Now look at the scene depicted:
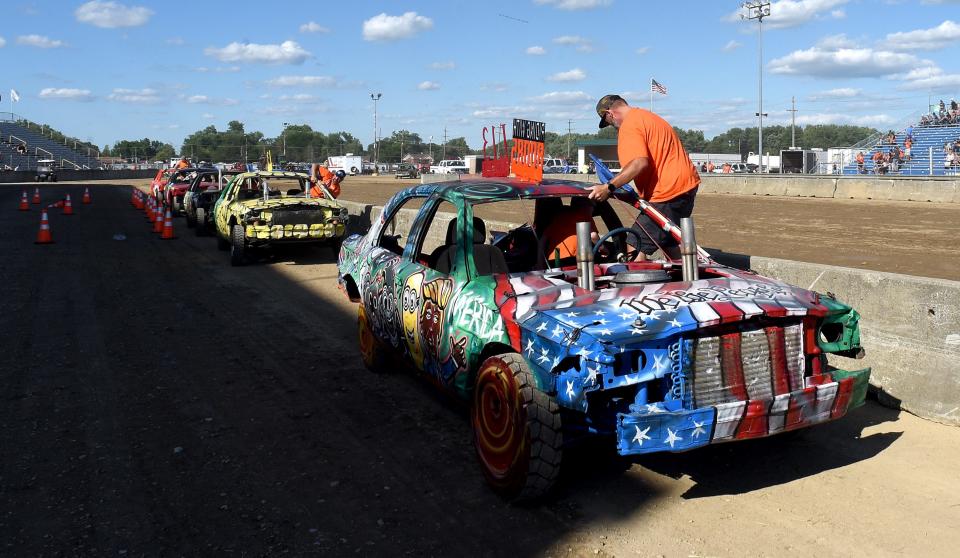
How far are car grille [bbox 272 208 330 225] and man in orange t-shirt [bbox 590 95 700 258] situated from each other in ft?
23.6

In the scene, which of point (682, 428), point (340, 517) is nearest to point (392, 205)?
point (340, 517)

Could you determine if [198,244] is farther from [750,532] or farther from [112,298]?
[750,532]

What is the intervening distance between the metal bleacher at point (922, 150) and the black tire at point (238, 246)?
93.0 ft

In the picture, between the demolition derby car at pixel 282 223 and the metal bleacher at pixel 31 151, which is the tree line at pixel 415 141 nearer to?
the metal bleacher at pixel 31 151

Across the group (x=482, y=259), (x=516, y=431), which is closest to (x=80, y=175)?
(x=482, y=259)

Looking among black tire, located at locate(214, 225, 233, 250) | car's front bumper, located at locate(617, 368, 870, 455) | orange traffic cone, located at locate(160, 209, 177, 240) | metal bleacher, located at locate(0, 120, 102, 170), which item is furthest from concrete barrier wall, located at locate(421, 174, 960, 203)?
metal bleacher, located at locate(0, 120, 102, 170)

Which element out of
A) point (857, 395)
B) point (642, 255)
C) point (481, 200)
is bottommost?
point (857, 395)

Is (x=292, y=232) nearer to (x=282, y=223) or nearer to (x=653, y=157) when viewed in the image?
(x=282, y=223)

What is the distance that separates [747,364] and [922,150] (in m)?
41.2

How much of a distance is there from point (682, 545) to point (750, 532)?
0.35 m

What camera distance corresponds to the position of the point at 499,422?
411 cm

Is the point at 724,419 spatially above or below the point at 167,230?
below

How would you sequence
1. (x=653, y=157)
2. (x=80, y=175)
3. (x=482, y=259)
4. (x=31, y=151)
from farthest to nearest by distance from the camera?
(x=31, y=151)
(x=80, y=175)
(x=653, y=157)
(x=482, y=259)

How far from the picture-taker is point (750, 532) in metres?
3.69
